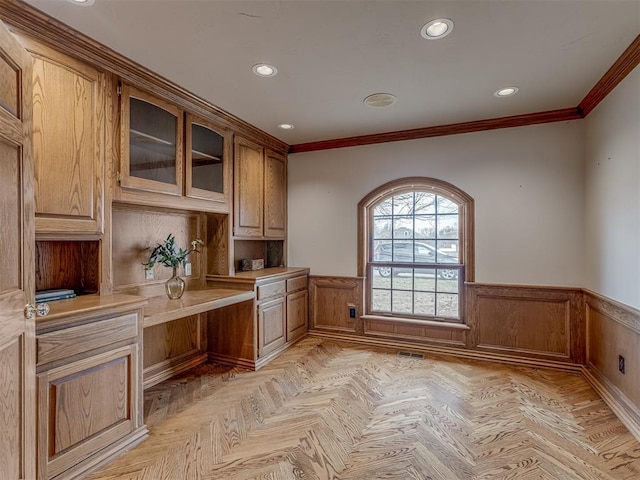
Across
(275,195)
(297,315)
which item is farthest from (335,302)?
(275,195)

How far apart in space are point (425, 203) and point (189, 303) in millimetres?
2709

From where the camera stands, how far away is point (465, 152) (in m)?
3.53

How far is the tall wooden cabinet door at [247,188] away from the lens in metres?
3.44

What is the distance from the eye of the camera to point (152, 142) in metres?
2.55

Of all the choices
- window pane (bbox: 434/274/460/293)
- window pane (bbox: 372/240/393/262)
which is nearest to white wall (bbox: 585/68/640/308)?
window pane (bbox: 434/274/460/293)

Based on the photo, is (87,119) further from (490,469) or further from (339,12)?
(490,469)

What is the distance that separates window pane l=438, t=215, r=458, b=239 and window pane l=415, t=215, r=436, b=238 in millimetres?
64

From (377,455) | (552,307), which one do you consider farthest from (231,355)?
(552,307)

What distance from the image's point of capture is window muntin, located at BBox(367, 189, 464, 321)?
12.0ft

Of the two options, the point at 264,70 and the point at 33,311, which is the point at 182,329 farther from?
the point at 264,70

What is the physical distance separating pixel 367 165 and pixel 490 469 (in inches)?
121

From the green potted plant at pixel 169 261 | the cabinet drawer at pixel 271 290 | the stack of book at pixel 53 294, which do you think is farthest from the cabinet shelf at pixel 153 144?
the cabinet drawer at pixel 271 290

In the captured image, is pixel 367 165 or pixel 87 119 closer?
pixel 87 119

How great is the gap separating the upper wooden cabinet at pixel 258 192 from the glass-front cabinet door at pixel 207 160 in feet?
0.51
